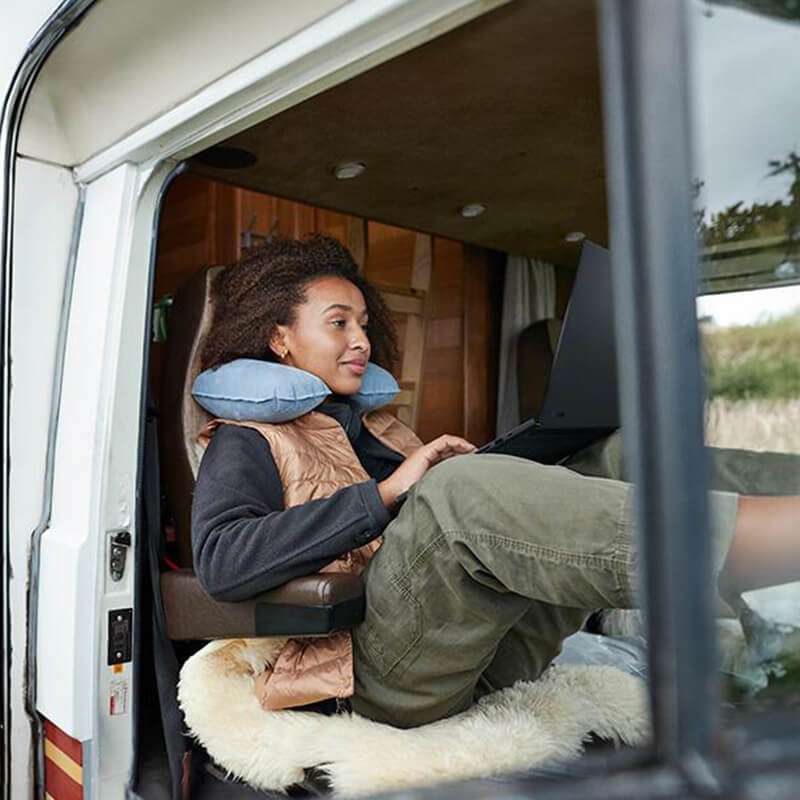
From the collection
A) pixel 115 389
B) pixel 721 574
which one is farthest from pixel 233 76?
pixel 721 574

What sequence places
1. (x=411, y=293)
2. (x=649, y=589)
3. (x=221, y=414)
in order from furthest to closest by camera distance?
(x=411, y=293) < (x=221, y=414) < (x=649, y=589)

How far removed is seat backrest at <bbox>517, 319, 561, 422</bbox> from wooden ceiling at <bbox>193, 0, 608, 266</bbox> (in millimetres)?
369

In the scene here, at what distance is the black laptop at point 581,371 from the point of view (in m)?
1.45

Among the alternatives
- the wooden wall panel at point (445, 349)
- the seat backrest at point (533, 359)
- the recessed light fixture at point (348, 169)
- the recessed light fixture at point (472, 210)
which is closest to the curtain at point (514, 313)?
the seat backrest at point (533, 359)

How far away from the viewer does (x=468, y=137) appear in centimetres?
198

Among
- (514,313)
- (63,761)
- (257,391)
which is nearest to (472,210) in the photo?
(514,313)

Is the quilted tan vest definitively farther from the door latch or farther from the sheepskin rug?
the door latch

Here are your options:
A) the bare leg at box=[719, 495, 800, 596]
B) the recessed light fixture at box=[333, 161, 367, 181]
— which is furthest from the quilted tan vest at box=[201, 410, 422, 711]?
the bare leg at box=[719, 495, 800, 596]

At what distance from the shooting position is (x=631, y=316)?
2.07ft

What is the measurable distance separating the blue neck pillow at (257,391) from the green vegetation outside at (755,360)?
3.44ft

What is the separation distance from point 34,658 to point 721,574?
133 cm

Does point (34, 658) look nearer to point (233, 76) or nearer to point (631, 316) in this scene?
point (233, 76)

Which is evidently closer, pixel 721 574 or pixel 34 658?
pixel 721 574

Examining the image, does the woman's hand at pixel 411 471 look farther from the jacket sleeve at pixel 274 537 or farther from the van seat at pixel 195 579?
the van seat at pixel 195 579
